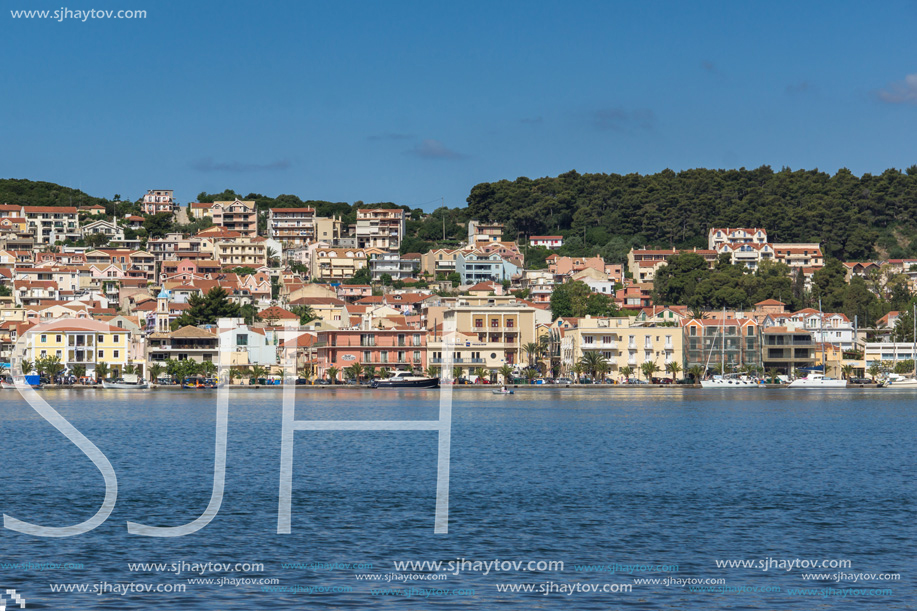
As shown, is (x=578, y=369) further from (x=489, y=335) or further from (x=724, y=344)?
(x=724, y=344)

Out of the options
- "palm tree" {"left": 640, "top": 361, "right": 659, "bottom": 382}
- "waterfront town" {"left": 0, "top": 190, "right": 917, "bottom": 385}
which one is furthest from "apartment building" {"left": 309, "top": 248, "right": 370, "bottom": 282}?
"palm tree" {"left": 640, "top": 361, "right": 659, "bottom": 382}

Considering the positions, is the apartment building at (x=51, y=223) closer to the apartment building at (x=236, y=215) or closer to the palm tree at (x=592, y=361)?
the apartment building at (x=236, y=215)

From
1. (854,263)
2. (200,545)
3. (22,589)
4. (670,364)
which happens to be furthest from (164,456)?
(854,263)

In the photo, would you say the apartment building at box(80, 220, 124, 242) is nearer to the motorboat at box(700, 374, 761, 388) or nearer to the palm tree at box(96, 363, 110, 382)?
the palm tree at box(96, 363, 110, 382)

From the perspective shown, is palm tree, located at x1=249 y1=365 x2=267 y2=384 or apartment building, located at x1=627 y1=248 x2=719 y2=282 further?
apartment building, located at x1=627 y1=248 x2=719 y2=282

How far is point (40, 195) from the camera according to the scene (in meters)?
174

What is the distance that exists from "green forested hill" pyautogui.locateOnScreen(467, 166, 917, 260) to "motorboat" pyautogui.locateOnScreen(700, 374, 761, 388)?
178 ft

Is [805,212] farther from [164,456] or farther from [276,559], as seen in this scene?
[276,559]

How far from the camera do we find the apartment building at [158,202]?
16325cm

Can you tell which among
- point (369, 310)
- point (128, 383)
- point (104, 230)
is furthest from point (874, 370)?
point (104, 230)

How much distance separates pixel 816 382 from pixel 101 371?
5975 centimetres

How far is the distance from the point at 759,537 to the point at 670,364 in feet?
246

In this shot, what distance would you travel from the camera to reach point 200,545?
21.6 metres

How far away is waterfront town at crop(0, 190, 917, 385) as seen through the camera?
3711 inches
